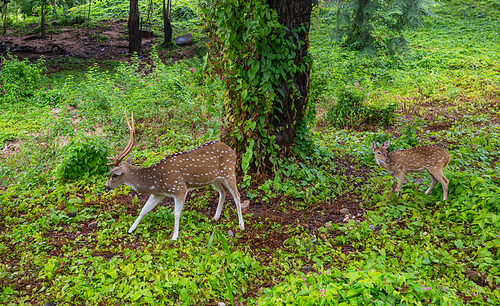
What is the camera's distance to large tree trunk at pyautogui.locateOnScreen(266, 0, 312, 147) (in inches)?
239

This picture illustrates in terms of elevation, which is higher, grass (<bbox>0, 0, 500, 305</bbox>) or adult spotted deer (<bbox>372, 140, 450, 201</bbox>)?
adult spotted deer (<bbox>372, 140, 450, 201</bbox>)

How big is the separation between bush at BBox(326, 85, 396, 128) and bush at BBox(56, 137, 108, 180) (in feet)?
20.1

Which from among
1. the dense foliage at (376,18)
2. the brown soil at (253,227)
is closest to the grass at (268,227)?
the brown soil at (253,227)

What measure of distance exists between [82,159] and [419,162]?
5948 mm

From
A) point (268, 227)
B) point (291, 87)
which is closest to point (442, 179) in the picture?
point (268, 227)

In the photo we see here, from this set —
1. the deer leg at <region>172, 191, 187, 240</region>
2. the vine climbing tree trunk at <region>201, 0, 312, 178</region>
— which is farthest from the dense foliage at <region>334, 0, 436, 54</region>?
the deer leg at <region>172, 191, 187, 240</region>

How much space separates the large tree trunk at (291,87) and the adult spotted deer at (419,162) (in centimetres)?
162

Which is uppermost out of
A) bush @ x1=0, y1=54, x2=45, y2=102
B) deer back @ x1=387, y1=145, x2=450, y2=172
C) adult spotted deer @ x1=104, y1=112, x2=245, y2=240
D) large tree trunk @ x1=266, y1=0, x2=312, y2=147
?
large tree trunk @ x1=266, y1=0, x2=312, y2=147

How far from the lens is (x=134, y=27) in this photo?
1703cm

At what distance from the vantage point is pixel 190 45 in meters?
20.0

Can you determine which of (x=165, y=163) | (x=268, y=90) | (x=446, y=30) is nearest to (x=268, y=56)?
(x=268, y=90)

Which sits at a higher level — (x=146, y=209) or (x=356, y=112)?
(x=356, y=112)

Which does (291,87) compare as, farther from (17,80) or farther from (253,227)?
(17,80)

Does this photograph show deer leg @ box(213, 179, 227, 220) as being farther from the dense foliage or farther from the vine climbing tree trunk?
the dense foliage
